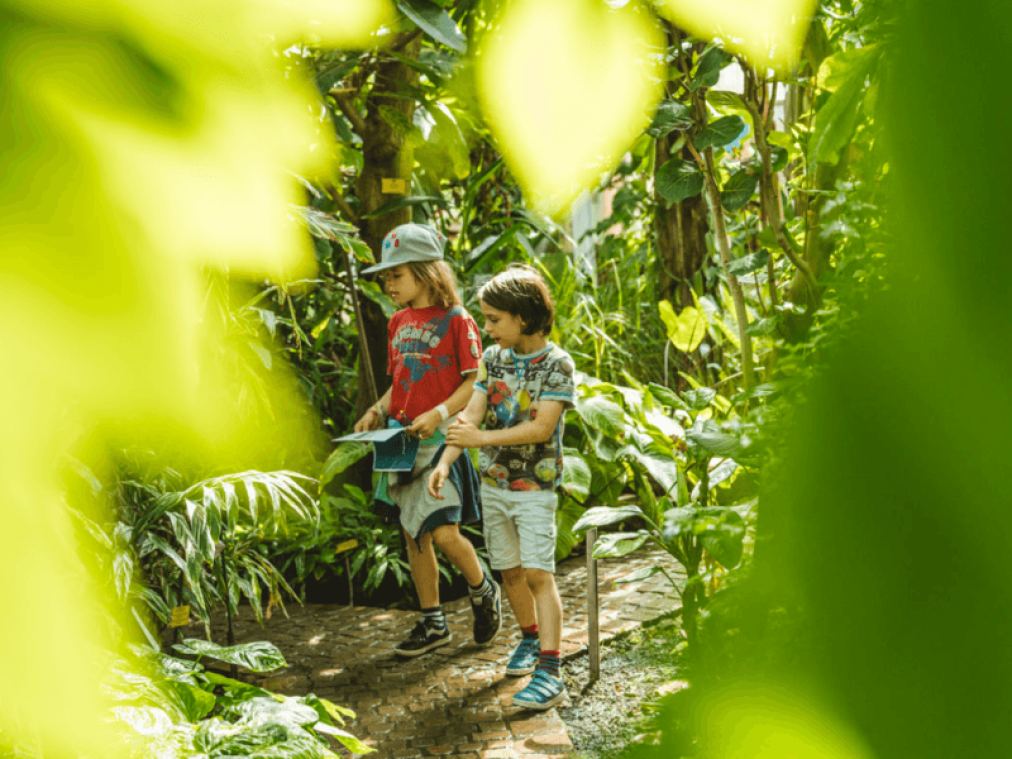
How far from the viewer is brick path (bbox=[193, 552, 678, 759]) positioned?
7.89 ft

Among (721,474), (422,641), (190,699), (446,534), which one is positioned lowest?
(422,641)

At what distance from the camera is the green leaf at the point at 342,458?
377 cm

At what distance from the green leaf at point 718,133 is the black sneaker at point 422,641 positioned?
6.73 feet

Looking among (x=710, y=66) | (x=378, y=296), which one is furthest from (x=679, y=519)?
(x=378, y=296)

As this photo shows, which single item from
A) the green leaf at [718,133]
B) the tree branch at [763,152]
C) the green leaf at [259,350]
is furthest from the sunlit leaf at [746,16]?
the green leaf at [718,133]

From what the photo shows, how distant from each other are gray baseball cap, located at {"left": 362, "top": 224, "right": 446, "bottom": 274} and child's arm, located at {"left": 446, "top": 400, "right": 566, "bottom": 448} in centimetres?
73

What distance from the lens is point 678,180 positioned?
5.76ft

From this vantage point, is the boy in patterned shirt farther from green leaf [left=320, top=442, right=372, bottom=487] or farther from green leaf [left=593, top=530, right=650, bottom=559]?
green leaf [left=320, top=442, right=372, bottom=487]

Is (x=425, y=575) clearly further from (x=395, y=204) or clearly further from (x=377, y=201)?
(x=377, y=201)

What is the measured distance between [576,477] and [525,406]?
92cm

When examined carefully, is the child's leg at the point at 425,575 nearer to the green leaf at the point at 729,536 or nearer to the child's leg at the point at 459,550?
the child's leg at the point at 459,550

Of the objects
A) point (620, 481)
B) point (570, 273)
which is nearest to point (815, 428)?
point (620, 481)

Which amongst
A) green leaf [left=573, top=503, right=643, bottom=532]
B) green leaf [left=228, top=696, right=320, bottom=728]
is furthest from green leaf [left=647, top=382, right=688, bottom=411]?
green leaf [left=228, top=696, right=320, bottom=728]

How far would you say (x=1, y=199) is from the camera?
19 cm
